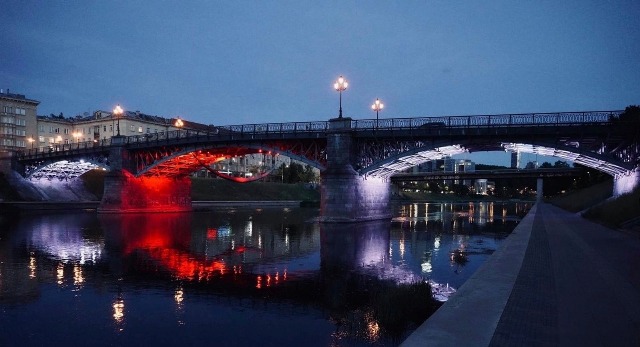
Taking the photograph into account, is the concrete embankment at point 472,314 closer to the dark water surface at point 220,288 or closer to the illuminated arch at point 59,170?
the dark water surface at point 220,288

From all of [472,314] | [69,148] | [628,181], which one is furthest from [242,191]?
A: [472,314]

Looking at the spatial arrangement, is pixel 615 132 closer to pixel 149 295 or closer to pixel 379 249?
pixel 379 249

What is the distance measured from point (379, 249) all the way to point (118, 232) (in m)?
21.4

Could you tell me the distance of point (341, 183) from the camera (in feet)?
135

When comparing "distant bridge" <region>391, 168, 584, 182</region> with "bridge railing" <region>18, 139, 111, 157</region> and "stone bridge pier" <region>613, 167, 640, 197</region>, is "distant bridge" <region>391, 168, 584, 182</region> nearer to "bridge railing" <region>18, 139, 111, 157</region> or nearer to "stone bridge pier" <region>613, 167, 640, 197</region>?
"stone bridge pier" <region>613, 167, 640, 197</region>

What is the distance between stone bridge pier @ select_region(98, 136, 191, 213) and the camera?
5875cm

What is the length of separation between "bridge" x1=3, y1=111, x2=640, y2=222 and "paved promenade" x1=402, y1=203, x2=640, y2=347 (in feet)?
71.1

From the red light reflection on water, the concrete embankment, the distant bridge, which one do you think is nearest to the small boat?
the concrete embankment

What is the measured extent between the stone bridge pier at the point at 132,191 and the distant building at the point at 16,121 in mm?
64261

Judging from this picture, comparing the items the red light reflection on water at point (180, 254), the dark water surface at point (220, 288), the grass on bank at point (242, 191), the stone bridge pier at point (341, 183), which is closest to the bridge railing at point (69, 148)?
the grass on bank at point (242, 191)

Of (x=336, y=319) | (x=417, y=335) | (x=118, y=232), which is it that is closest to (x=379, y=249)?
(x=336, y=319)

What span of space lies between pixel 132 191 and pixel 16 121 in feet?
245

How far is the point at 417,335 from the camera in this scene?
7.17 meters

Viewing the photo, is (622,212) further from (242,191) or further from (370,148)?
(242,191)
